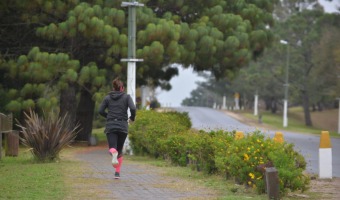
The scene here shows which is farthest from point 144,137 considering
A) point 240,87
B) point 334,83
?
point 240,87

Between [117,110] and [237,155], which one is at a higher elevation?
[117,110]

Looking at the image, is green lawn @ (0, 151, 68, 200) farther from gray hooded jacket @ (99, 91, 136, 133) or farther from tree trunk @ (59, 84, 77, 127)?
tree trunk @ (59, 84, 77, 127)

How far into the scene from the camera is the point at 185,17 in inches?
1207

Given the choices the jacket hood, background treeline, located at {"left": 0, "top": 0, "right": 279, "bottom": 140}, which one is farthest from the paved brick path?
background treeline, located at {"left": 0, "top": 0, "right": 279, "bottom": 140}

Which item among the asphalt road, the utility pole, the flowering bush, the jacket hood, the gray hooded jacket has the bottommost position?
the asphalt road

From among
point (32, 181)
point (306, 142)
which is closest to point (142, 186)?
point (32, 181)

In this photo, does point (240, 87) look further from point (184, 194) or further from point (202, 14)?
point (184, 194)

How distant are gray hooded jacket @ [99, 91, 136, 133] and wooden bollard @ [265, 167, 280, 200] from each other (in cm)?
382

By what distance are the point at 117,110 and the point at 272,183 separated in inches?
162

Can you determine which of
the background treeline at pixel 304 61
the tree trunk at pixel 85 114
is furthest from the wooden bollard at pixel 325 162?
the background treeline at pixel 304 61

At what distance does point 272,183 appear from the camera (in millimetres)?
9273

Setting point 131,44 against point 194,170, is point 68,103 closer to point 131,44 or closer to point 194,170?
point 131,44

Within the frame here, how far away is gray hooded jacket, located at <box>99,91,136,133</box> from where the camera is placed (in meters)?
12.4

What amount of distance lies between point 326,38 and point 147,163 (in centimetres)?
4297
